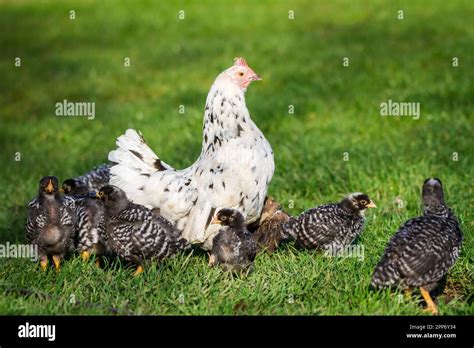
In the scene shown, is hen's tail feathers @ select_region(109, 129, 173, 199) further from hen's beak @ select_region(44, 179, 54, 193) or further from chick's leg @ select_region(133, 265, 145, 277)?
chick's leg @ select_region(133, 265, 145, 277)

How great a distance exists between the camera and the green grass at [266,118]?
6.43 meters

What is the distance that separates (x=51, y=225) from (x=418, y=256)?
3.22 meters

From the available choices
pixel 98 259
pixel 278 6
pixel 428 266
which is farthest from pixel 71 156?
pixel 278 6

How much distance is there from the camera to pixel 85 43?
20109 mm

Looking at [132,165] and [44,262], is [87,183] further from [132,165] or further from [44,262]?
[44,262]

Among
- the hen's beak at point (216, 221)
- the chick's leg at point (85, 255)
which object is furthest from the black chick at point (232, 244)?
the chick's leg at point (85, 255)

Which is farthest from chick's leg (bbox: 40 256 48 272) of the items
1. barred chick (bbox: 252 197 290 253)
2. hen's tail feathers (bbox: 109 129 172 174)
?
barred chick (bbox: 252 197 290 253)

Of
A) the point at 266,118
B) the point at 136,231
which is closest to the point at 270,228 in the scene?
the point at 136,231

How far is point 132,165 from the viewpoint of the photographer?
7594 mm

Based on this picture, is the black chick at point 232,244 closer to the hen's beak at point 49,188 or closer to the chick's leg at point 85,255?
the chick's leg at point 85,255

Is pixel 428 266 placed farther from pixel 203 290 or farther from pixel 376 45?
pixel 376 45

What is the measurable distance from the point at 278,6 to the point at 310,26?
314cm
